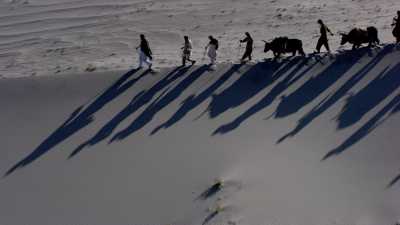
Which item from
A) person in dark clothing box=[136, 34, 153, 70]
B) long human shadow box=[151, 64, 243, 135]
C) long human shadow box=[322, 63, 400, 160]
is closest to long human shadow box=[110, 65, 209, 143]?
long human shadow box=[151, 64, 243, 135]

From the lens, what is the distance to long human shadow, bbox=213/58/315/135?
17281 mm

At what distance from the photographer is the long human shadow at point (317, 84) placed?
58.3 feet

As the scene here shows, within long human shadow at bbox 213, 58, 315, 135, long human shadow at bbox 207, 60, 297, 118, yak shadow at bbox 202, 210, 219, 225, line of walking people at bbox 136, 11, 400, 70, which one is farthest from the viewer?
line of walking people at bbox 136, 11, 400, 70

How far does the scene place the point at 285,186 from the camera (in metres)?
15.0

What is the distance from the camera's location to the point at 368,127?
16.6 m

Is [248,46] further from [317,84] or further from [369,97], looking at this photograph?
[369,97]

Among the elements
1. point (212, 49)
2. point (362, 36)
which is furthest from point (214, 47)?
point (362, 36)

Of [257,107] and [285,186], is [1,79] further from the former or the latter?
[285,186]

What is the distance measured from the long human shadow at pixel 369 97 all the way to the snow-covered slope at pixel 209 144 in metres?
0.04

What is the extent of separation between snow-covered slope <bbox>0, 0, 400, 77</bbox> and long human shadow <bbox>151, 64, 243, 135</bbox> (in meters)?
1.68

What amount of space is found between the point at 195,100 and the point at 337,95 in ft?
11.2

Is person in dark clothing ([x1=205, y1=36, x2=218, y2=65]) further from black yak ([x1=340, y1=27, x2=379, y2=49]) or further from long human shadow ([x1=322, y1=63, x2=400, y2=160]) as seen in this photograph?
long human shadow ([x1=322, y1=63, x2=400, y2=160])

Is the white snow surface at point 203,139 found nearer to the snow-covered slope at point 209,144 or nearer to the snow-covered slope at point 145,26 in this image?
the snow-covered slope at point 209,144

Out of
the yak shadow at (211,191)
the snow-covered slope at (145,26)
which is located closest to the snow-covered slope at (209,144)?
the yak shadow at (211,191)
